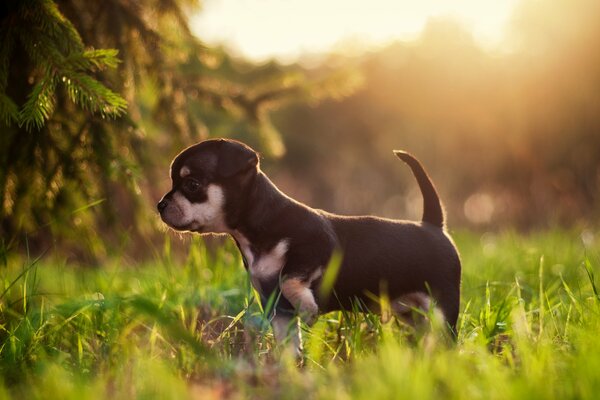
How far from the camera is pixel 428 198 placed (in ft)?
12.7

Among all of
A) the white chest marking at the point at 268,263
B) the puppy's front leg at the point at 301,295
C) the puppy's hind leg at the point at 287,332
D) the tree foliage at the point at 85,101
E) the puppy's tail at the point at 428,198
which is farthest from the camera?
the puppy's tail at the point at 428,198

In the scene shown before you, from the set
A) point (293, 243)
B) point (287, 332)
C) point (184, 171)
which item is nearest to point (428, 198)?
point (293, 243)

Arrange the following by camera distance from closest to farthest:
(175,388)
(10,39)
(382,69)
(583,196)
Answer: (175,388)
(10,39)
(583,196)
(382,69)

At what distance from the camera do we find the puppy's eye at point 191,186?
3277 mm

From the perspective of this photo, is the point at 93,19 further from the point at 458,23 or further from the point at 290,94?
the point at 458,23

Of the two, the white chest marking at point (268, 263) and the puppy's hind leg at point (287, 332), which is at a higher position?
the white chest marking at point (268, 263)

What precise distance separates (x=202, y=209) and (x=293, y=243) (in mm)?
501

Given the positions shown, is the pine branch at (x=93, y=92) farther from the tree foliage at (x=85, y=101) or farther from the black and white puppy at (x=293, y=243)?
the black and white puppy at (x=293, y=243)

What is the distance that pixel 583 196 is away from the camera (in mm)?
14383

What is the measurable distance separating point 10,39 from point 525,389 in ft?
10.2

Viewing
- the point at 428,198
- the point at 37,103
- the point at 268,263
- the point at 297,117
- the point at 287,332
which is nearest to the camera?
the point at 287,332

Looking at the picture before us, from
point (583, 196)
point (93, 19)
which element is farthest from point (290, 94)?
point (583, 196)

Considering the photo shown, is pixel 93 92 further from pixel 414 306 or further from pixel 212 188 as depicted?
pixel 414 306

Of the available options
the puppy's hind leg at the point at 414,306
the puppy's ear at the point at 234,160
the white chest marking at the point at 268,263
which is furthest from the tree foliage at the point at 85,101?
the puppy's hind leg at the point at 414,306
